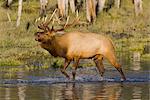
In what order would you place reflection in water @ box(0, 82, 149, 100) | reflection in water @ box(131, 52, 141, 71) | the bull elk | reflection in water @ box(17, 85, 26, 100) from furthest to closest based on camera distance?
reflection in water @ box(131, 52, 141, 71), the bull elk, reflection in water @ box(17, 85, 26, 100), reflection in water @ box(0, 82, 149, 100)

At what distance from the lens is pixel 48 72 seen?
2031cm

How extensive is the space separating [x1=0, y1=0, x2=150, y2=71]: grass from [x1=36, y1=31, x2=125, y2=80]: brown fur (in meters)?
2.41

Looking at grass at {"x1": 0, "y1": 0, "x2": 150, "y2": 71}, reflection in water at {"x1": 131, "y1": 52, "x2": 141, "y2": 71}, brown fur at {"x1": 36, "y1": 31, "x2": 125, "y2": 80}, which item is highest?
brown fur at {"x1": 36, "y1": 31, "x2": 125, "y2": 80}

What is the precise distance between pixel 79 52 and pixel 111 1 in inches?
1453

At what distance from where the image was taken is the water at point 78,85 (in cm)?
1459

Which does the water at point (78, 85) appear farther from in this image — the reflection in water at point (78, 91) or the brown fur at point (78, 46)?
the brown fur at point (78, 46)

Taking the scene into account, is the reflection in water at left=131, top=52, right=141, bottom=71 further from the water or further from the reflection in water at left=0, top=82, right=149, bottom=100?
the reflection in water at left=0, top=82, right=149, bottom=100

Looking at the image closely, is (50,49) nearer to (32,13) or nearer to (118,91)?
(118,91)

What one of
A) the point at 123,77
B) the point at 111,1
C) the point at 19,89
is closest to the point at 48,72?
the point at 123,77

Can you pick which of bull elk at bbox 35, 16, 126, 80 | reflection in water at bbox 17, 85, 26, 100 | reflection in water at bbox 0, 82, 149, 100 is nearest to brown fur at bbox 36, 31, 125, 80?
bull elk at bbox 35, 16, 126, 80

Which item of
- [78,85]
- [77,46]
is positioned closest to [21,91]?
[78,85]

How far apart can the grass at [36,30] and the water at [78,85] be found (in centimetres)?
228

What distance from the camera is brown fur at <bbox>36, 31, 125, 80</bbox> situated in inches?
752

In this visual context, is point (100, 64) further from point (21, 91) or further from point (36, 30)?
point (36, 30)
